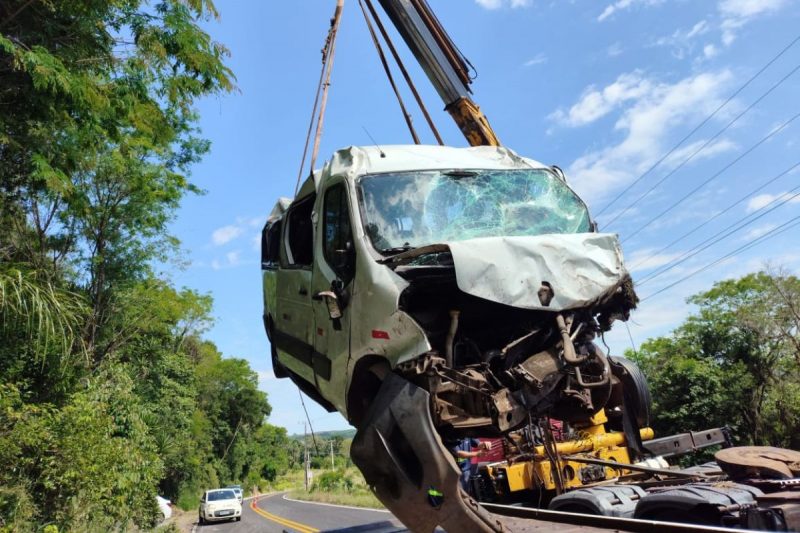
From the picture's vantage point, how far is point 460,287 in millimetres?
3283

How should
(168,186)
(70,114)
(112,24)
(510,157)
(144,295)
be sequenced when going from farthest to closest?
(144,295) → (168,186) → (112,24) → (70,114) → (510,157)

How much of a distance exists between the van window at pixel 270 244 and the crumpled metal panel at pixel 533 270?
9.91ft

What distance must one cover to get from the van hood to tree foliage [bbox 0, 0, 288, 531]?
6.21 meters

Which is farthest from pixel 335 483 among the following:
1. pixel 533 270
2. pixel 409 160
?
pixel 533 270

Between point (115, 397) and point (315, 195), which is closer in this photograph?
point (315, 195)

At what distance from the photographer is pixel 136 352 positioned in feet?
73.6

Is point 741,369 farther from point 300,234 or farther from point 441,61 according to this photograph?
point 300,234

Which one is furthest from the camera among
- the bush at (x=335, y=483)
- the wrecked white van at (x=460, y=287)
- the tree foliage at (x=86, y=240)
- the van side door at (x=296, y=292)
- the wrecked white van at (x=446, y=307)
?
the bush at (x=335, y=483)

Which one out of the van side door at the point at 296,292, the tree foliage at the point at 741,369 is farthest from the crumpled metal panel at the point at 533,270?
the tree foliage at the point at 741,369

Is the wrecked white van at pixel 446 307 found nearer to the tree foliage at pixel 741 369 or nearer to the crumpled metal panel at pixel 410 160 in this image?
the crumpled metal panel at pixel 410 160

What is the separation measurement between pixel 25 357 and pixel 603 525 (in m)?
12.9

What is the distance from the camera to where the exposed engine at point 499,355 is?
10.8 ft

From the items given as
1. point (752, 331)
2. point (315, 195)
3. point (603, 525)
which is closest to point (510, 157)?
point (315, 195)

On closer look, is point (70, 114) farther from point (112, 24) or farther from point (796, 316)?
point (796, 316)
